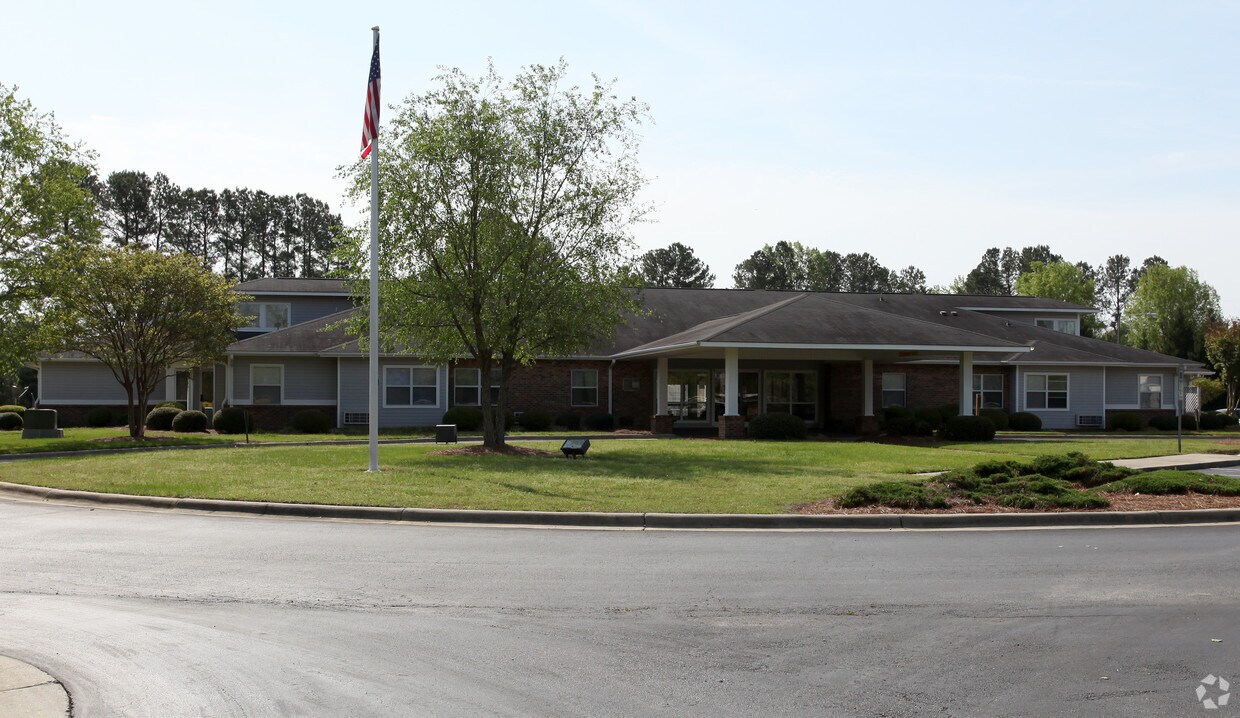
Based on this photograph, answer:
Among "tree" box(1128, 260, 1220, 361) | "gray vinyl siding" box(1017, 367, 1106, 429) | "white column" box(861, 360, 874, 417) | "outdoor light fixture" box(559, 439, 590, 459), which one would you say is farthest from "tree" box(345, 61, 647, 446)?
"tree" box(1128, 260, 1220, 361)

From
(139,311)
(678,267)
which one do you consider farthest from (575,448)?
(678,267)

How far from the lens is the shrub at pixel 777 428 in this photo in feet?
101

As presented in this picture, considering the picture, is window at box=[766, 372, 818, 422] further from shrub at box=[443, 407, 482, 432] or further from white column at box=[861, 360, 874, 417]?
shrub at box=[443, 407, 482, 432]

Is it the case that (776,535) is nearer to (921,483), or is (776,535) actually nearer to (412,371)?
(921,483)

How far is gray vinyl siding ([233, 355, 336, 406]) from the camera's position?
3597 cm

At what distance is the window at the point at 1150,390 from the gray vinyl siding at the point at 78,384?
41231 mm

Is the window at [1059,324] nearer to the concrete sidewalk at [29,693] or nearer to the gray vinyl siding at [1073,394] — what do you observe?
the gray vinyl siding at [1073,394]

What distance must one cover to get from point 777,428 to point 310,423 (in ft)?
49.5

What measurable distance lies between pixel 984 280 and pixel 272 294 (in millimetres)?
86301

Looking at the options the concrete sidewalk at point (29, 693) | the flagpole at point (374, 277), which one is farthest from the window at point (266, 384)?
the concrete sidewalk at point (29, 693)

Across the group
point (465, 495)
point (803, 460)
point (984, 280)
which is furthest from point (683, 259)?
point (465, 495)

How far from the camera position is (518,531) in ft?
40.0

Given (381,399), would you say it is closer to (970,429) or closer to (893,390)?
(893,390)

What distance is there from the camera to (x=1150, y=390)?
4278 cm
